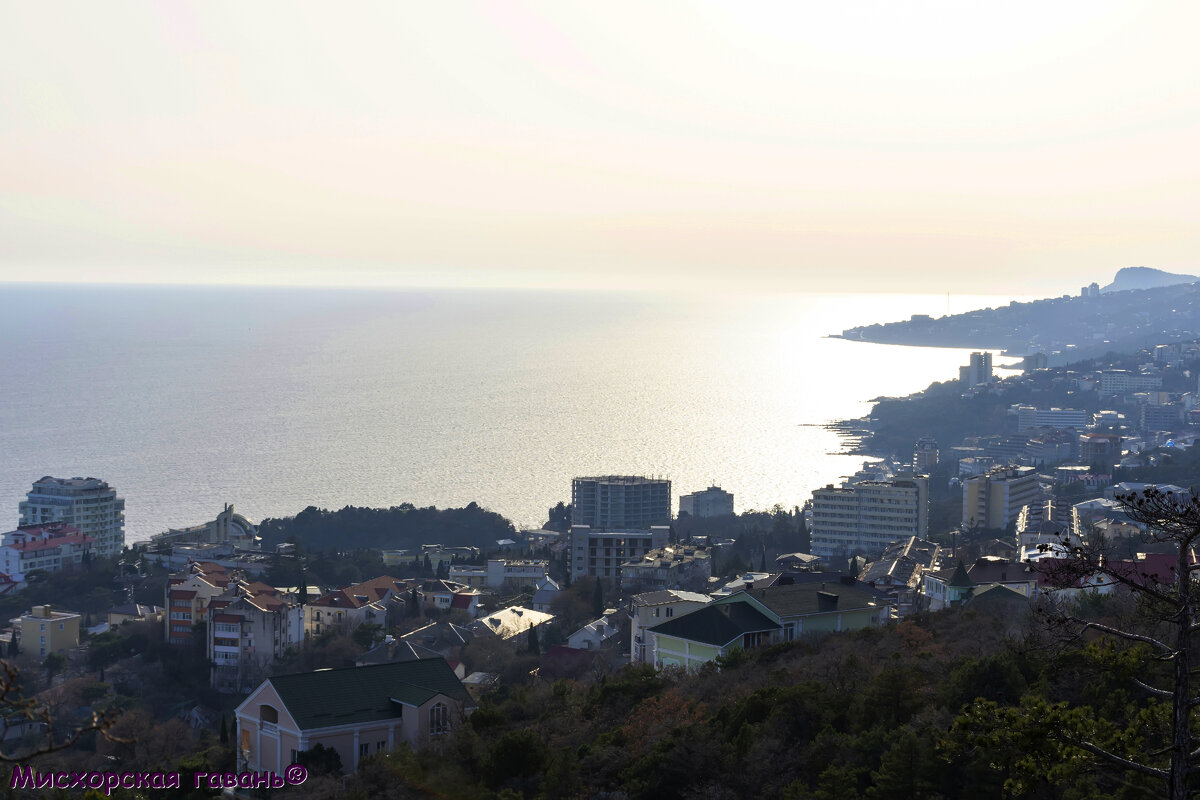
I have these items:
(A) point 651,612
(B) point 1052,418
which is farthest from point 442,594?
(B) point 1052,418

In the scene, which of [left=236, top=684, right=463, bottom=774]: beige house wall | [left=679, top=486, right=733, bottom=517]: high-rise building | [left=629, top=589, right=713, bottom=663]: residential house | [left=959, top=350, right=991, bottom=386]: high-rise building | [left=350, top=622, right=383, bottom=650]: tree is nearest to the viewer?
[left=236, top=684, right=463, bottom=774]: beige house wall

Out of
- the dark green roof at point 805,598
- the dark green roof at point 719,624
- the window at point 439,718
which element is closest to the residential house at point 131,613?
the dark green roof at point 719,624

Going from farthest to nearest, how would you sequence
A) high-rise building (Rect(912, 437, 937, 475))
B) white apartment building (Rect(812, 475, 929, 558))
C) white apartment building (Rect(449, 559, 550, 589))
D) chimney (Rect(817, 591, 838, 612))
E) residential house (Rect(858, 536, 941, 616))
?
high-rise building (Rect(912, 437, 937, 475)) → white apartment building (Rect(812, 475, 929, 558)) → white apartment building (Rect(449, 559, 550, 589)) → residential house (Rect(858, 536, 941, 616)) → chimney (Rect(817, 591, 838, 612))

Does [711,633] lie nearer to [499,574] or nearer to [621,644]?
[621,644]

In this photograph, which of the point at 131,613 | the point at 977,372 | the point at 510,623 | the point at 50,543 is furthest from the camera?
the point at 977,372

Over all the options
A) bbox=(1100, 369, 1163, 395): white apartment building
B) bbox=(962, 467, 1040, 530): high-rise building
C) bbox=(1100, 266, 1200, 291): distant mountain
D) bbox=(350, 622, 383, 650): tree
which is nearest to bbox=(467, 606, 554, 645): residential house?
bbox=(350, 622, 383, 650): tree

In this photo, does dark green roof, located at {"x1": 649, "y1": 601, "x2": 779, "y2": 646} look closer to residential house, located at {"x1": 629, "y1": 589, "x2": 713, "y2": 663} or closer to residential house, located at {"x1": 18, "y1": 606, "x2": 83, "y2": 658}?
residential house, located at {"x1": 629, "y1": 589, "x2": 713, "y2": 663}

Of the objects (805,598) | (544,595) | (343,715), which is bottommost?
(544,595)
